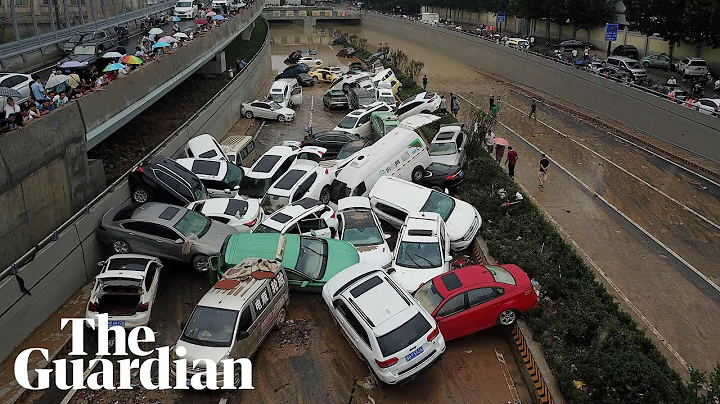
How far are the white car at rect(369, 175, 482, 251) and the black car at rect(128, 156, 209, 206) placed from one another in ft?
18.3

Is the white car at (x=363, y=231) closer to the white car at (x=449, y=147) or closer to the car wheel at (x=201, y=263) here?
the car wheel at (x=201, y=263)

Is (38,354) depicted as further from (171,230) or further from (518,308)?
(518,308)

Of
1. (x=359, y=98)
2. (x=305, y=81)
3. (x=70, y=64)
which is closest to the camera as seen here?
(x=70, y=64)

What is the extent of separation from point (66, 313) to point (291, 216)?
5.81m

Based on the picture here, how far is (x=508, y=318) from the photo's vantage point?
11.7m

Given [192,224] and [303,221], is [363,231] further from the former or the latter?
[192,224]

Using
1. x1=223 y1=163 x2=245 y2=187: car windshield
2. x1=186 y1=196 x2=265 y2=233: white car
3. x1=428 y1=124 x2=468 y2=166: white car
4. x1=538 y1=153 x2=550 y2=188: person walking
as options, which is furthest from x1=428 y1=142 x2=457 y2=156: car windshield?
x1=186 y1=196 x2=265 y2=233: white car

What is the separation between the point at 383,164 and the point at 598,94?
19.3 meters

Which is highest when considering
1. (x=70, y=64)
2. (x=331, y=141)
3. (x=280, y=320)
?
(x=70, y=64)

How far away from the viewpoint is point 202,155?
805 inches

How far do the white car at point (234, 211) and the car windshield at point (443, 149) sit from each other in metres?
7.61


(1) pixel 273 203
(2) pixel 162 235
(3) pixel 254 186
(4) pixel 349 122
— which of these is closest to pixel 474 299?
(1) pixel 273 203

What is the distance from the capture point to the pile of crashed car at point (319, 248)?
1052 cm

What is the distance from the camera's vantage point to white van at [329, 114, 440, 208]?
18.0 meters
